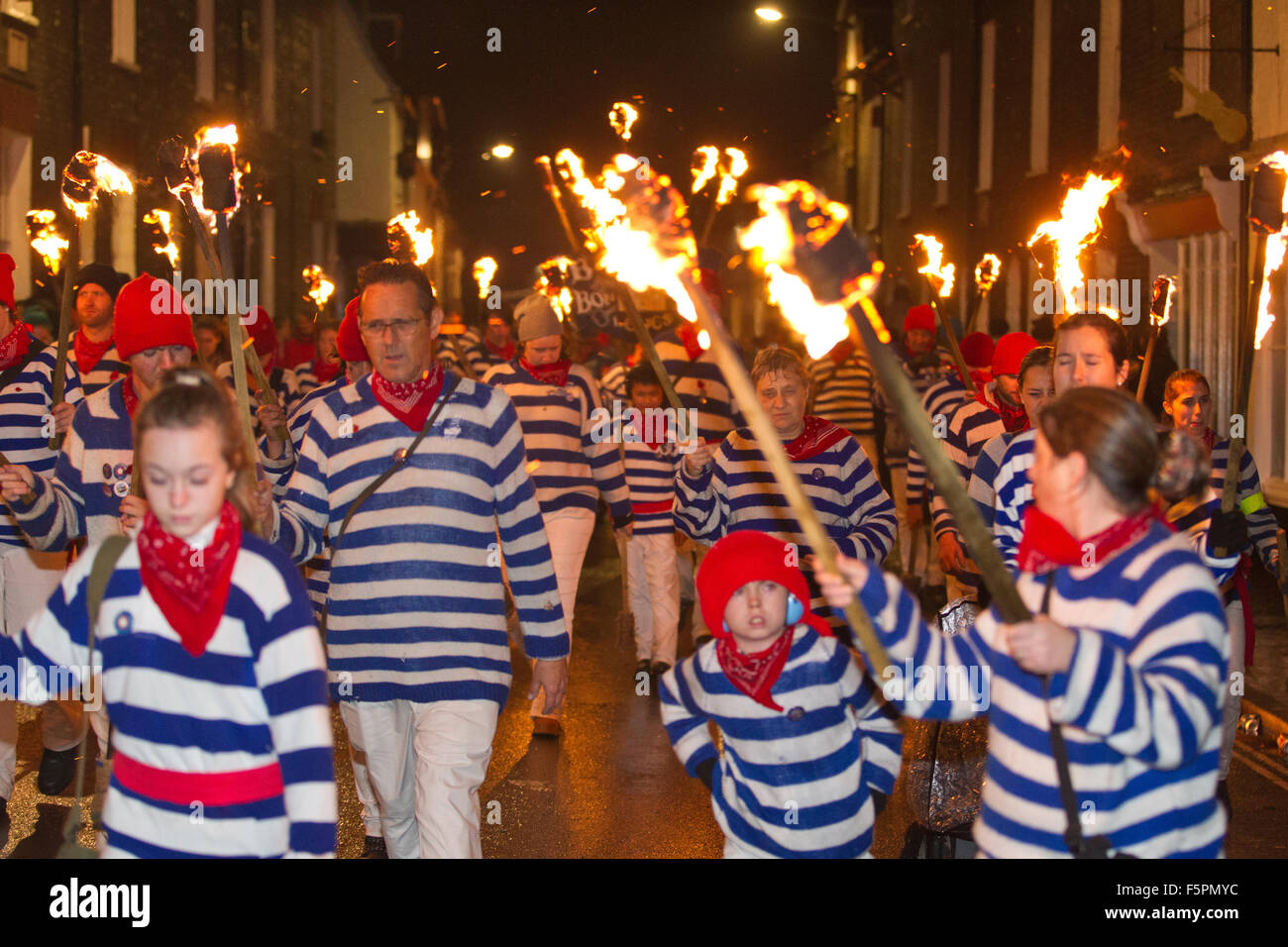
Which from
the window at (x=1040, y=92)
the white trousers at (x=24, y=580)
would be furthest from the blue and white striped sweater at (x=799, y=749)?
the window at (x=1040, y=92)

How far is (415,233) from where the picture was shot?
33.4 feet

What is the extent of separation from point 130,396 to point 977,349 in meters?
7.16

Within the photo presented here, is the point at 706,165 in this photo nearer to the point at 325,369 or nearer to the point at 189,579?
the point at 325,369

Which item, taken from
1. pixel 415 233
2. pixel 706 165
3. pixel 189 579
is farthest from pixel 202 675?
pixel 706 165

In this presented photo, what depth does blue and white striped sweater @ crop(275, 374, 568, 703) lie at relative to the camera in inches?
180

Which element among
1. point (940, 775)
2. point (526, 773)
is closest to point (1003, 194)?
point (526, 773)

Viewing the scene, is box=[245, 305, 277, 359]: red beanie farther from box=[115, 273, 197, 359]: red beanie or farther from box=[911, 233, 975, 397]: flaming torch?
box=[911, 233, 975, 397]: flaming torch

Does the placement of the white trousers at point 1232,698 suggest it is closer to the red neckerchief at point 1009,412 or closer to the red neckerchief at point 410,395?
the red neckerchief at point 1009,412

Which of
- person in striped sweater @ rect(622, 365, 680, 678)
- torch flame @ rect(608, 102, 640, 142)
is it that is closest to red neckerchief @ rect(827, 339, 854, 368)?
torch flame @ rect(608, 102, 640, 142)

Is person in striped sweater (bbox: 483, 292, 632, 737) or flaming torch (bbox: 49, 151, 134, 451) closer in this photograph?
flaming torch (bbox: 49, 151, 134, 451)

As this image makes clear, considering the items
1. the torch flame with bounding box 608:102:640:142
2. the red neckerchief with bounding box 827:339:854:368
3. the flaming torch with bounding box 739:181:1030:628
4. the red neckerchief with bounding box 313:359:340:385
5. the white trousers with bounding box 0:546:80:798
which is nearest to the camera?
the flaming torch with bounding box 739:181:1030:628

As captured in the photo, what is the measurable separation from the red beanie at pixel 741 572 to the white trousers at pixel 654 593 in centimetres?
512

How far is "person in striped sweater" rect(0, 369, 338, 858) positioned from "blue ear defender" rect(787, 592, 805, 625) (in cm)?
140
